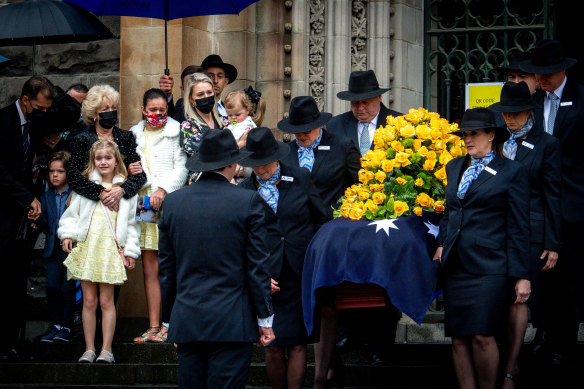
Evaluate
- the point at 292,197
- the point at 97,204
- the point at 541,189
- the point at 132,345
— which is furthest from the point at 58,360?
the point at 541,189

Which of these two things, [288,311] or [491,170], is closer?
[491,170]

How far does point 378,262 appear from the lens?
747 centimetres

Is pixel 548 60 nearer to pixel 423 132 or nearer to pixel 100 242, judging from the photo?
pixel 423 132

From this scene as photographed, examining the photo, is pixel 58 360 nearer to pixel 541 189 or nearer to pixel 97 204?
pixel 97 204

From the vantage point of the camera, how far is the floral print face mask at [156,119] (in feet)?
31.1

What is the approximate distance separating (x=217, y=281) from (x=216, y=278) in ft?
0.07

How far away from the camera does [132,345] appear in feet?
29.7

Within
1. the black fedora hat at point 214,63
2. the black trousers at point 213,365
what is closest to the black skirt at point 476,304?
the black trousers at point 213,365

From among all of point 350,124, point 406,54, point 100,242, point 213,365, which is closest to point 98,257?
point 100,242

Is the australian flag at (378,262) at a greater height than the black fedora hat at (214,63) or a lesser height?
lesser

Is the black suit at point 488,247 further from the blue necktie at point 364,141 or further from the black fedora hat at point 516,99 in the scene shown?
the blue necktie at point 364,141

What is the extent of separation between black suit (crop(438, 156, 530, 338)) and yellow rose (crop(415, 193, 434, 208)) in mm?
361

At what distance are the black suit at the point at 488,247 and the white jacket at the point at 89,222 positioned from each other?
2978 millimetres

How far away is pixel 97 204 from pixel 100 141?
1.78 feet
